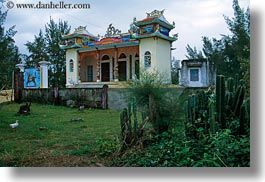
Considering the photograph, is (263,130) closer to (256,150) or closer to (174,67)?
(256,150)

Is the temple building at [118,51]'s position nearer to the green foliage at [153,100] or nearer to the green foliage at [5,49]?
the green foliage at [153,100]

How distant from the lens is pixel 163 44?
5.49 meters

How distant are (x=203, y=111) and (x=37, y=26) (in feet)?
8.27

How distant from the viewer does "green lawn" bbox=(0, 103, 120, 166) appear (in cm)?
293

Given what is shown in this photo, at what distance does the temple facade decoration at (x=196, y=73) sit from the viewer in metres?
4.54

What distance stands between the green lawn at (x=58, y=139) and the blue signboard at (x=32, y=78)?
165 cm

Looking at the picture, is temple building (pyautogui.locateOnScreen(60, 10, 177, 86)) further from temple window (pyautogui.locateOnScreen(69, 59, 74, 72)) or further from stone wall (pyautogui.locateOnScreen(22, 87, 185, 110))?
stone wall (pyautogui.locateOnScreen(22, 87, 185, 110))

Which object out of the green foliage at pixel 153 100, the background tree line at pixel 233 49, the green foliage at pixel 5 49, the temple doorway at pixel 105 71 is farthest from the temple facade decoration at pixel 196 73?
the temple doorway at pixel 105 71

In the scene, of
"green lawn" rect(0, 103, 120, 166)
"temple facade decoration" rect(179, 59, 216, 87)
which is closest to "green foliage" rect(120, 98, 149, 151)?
"green lawn" rect(0, 103, 120, 166)

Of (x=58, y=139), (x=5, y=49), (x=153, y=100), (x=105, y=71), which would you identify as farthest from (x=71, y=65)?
(x=153, y=100)

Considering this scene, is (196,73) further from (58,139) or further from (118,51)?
(118,51)

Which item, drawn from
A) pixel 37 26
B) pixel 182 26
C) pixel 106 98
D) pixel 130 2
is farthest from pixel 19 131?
pixel 182 26

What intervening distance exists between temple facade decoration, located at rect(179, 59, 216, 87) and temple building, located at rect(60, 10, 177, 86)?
36cm

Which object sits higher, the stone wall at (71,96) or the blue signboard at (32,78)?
the blue signboard at (32,78)
